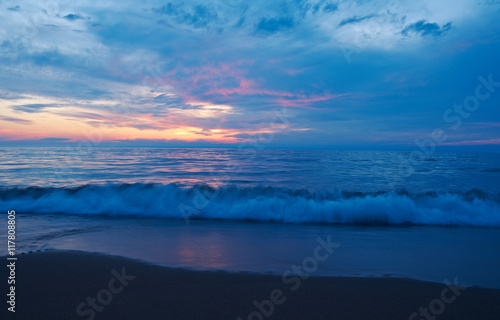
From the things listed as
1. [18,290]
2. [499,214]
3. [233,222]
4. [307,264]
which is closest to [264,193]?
[233,222]

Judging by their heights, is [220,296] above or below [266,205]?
below

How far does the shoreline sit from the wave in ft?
15.3

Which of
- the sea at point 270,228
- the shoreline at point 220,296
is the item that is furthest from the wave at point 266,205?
the shoreline at point 220,296

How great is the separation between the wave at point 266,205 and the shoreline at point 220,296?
4.67m

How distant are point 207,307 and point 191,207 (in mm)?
6680

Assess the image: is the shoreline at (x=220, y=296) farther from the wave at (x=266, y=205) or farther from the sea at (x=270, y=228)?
the wave at (x=266, y=205)

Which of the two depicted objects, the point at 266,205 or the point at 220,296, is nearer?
the point at 220,296

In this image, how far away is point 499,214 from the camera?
852 cm

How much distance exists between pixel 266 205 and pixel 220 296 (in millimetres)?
5801

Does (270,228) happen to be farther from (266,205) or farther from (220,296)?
(220,296)

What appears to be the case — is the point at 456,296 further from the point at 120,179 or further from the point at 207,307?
the point at 120,179

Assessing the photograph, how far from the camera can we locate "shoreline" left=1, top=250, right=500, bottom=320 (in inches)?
116

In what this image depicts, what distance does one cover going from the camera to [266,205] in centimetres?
902

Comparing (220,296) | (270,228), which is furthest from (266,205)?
(220,296)
